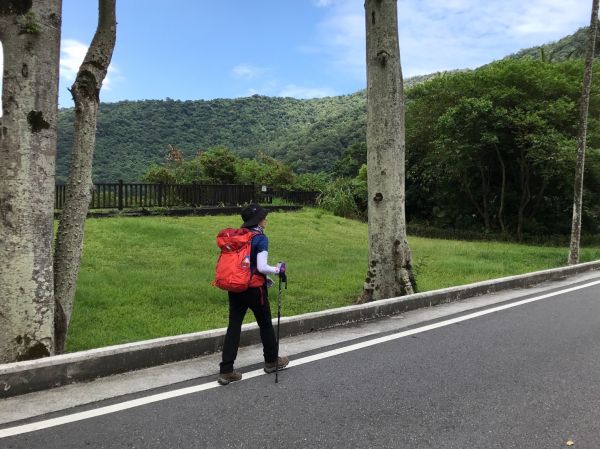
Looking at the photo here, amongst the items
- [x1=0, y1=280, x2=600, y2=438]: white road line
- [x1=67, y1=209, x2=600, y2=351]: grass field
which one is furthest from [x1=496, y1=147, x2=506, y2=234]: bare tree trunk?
[x1=0, y1=280, x2=600, y2=438]: white road line

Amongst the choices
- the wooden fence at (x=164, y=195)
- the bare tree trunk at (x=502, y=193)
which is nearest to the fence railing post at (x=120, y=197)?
the wooden fence at (x=164, y=195)

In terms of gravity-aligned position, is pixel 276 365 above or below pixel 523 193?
below

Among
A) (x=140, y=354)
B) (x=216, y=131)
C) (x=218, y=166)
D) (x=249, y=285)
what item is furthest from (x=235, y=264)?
(x=216, y=131)

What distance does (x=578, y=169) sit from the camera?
50.3 feet

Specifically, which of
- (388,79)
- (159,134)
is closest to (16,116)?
(388,79)

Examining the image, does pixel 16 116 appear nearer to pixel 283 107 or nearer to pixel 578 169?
pixel 578 169

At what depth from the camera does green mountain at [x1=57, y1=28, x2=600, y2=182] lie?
51844mm

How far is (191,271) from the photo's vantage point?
1078 cm

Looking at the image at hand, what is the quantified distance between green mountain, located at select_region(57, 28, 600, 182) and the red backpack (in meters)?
41.8

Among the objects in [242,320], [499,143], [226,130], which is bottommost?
[242,320]

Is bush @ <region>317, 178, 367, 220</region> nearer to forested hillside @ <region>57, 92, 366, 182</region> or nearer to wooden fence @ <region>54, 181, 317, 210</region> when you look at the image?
wooden fence @ <region>54, 181, 317, 210</region>

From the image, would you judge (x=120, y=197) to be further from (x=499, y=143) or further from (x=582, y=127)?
(x=499, y=143)

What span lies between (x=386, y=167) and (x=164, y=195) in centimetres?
1449

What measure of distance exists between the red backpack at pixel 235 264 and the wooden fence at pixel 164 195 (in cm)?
1437
